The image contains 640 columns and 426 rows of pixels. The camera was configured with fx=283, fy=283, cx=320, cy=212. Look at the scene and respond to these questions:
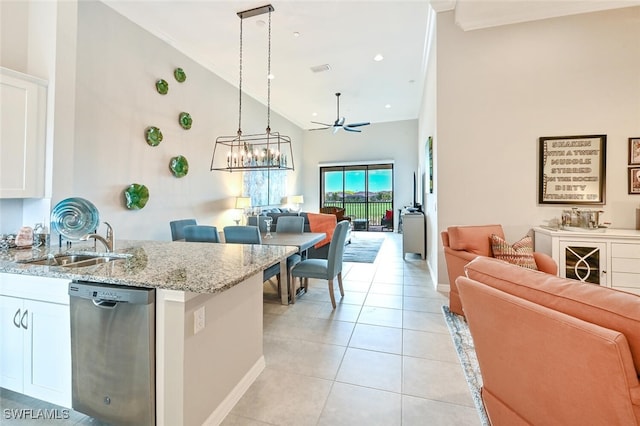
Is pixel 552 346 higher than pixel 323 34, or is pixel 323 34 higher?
pixel 323 34

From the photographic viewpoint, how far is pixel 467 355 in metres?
2.24

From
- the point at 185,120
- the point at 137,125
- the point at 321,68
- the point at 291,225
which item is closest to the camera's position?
the point at 137,125

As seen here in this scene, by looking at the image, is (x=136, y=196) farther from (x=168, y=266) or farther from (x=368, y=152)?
(x=368, y=152)

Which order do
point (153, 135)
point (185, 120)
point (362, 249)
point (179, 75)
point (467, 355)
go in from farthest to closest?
point (362, 249) → point (185, 120) → point (179, 75) → point (153, 135) → point (467, 355)

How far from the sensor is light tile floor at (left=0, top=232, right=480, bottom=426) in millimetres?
1651

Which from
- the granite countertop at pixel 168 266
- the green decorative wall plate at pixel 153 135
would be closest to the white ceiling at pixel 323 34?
the green decorative wall plate at pixel 153 135

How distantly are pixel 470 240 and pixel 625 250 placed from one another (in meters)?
1.53

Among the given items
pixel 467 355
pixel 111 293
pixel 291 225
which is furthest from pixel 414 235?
pixel 111 293

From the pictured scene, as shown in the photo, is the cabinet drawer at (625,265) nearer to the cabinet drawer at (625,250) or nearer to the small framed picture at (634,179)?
the cabinet drawer at (625,250)

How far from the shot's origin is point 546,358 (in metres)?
1.07

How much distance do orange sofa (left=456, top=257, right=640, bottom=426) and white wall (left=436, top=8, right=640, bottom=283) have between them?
253 centimetres

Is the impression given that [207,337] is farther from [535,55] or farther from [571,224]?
[535,55]

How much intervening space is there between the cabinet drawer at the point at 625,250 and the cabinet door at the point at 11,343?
4.89 m

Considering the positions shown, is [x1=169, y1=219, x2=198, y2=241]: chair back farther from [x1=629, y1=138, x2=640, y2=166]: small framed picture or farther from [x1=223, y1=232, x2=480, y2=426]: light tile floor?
[x1=629, y1=138, x2=640, y2=166]: small framed picture
